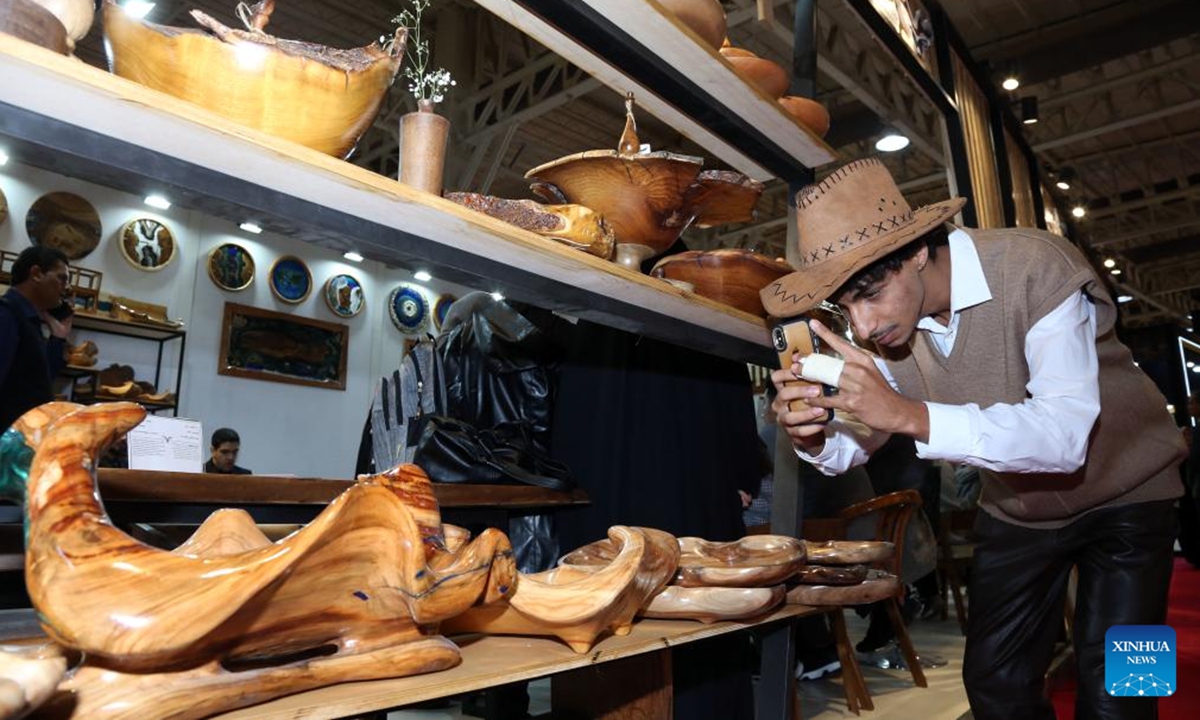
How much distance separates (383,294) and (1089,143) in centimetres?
1063

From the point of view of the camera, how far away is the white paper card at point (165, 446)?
1.88m

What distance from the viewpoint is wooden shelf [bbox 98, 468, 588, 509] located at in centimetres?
151

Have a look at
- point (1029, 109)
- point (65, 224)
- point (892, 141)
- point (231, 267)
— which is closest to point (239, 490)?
point (65, 224)

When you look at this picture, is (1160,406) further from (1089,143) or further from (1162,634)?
(1089,143)

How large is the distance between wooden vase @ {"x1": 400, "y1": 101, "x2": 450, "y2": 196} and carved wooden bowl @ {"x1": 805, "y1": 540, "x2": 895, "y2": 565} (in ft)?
3.03

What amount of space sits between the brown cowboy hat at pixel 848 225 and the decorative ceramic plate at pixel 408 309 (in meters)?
7.70

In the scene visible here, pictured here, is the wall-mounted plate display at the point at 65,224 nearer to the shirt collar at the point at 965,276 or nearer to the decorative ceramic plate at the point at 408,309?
the decorative ceramic plate at the point at 408,309

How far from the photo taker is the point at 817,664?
163 inches

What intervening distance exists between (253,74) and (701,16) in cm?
107

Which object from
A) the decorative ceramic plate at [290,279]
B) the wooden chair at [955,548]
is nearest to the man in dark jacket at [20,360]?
the decorative ceramic plate at [290,279]

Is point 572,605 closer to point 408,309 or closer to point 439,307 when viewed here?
point 408,309

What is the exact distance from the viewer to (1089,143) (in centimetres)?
1212

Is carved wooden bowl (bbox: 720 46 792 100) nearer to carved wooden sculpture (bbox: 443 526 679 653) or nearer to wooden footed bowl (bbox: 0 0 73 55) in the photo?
carved wooden sculpture (bbox: 443 526 679 653)

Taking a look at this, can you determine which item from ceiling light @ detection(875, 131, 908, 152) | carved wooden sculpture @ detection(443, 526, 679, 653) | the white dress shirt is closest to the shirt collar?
the white dress shirt
